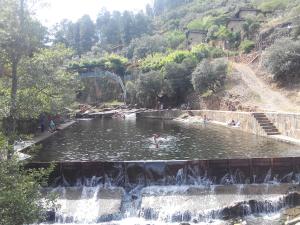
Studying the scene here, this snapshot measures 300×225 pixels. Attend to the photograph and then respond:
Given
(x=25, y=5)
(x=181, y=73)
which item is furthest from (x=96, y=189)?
(x=181, y=73)

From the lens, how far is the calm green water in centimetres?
3008

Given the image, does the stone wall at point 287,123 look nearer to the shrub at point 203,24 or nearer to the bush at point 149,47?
the bush at point 149,47

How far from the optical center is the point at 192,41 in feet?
345

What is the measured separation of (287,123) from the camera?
35.6 metres

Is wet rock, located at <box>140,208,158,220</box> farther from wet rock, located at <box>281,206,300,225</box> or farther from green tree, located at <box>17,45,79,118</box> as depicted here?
green tree, located at <box>17,45,79,118</box>

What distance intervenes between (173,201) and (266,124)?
64.2 ft

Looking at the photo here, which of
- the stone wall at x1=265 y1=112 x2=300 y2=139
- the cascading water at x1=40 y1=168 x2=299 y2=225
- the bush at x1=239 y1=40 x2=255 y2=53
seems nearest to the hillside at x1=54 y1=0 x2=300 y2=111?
the bush at x1=239 y1=40 x2=255 y2=53

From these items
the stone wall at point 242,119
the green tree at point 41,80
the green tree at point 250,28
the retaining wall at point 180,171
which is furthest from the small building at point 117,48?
the green tree at point 41,80

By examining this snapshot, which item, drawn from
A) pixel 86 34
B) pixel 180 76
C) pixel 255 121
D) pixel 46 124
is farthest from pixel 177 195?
pixel 86 34

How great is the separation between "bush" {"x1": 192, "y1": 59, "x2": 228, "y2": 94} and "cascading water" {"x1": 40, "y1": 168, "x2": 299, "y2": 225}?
34566 mm

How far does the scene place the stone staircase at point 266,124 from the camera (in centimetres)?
3781

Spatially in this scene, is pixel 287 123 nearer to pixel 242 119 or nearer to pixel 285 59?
pixel 242 119

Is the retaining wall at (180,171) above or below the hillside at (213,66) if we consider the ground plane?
below

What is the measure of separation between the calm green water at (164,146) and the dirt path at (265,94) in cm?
556
